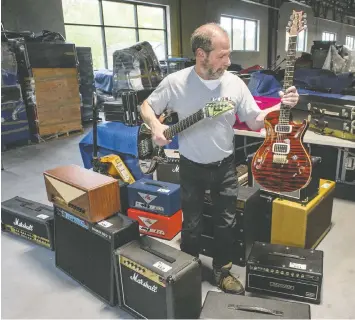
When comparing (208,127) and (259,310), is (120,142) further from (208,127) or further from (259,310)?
(259,310)

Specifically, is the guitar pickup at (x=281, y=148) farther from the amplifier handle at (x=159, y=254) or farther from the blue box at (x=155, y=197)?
the amplifier handle at (x=159, y=254)

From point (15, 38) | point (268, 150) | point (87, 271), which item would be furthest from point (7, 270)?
point (15, 38)

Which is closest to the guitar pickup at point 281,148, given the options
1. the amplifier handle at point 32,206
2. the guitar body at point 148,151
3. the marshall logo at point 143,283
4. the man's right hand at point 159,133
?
the man's right hand at point 159,133

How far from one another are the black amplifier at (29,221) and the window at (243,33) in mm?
10581

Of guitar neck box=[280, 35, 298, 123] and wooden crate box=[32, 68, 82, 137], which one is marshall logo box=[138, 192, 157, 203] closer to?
guitar neck box=[280, 35, 298, 123]

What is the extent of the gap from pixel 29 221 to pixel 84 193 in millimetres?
941

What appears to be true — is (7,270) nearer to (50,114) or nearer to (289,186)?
(289,186)

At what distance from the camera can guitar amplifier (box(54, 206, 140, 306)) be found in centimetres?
183

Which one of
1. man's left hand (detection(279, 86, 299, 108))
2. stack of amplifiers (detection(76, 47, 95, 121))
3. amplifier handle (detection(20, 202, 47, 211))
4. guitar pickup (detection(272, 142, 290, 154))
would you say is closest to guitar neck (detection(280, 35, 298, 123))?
guitar pickup (detection(272, 142, 290, 154))

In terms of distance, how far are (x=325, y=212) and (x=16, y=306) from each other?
2149 millimetres

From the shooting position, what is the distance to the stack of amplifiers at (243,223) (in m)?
2.12

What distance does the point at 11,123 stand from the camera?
534 centimetres

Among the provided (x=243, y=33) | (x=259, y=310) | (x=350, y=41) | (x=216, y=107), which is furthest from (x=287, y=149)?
(x=350, y=41)

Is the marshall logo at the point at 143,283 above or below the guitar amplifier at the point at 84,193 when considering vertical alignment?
below
